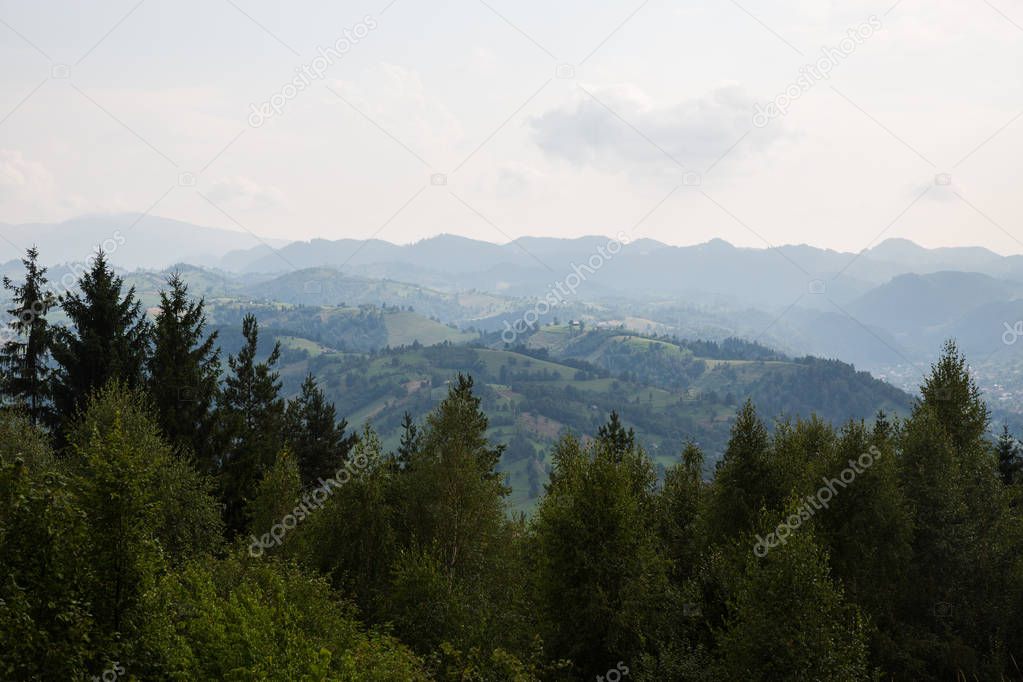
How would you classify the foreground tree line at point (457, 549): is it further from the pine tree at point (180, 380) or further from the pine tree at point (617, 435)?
the pine tree at point (617, 435)

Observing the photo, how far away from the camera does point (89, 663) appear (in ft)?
62.0

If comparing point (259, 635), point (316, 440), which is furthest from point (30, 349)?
point (259, 635)

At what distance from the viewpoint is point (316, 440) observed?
83750 mm

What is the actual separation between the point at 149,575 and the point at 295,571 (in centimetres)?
1141

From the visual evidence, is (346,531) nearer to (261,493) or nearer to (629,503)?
(261,493)

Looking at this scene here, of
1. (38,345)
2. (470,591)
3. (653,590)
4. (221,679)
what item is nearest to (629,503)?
(653,590)

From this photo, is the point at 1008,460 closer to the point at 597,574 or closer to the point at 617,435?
the point at 617,435

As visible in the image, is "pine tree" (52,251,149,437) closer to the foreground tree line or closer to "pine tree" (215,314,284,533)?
the foreground tree line

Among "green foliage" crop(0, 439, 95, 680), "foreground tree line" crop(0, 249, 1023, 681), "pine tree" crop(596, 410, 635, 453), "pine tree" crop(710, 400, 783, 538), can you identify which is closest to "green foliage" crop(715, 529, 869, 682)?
"foreground tree line" crop(0, 249, 1023, 681)

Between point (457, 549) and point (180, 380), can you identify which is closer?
point (457, 549)

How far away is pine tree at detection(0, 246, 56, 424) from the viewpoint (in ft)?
170

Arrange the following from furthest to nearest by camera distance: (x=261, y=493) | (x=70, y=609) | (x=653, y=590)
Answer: (x=261, y=493) < (x=653, y=590) < (x=70, y=609)

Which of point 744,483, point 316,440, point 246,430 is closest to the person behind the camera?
point 744,483

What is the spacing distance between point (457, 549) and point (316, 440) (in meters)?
44.5
